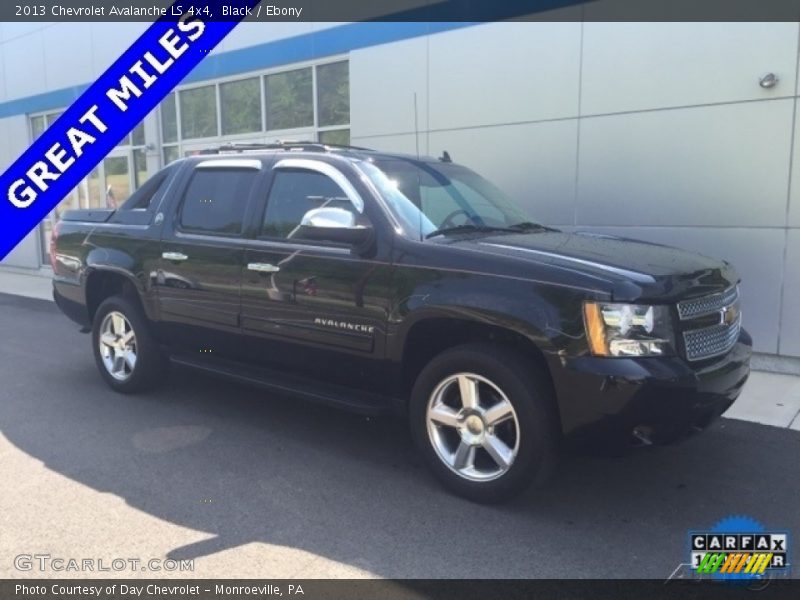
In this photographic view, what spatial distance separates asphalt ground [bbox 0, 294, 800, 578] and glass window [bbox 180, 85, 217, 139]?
801cm

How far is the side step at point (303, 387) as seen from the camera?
412 centimetres

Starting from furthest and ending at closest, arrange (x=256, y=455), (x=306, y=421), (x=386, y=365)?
(x=306, y=421) → (x=256, y=455) → (x=386, y=365)

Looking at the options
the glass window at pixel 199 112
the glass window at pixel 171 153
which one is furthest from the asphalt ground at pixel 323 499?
the glass window at pixel 171 153

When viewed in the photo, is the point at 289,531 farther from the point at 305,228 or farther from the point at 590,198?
the point at 590,198

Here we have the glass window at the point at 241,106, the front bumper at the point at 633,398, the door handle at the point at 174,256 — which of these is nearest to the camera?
the front bumper at the point at 633,398

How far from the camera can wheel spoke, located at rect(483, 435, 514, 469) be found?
142 inches

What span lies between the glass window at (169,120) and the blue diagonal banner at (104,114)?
150 mm

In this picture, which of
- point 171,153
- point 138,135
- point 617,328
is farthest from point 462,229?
point 138,135

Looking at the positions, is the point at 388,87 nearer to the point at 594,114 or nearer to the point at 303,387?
the point at 594,114

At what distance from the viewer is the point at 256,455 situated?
4.48 metres

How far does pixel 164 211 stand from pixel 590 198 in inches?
179

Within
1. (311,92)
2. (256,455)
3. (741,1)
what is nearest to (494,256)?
(256,455)

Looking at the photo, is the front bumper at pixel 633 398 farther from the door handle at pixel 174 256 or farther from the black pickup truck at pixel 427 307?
the door handle at pixel 174 256

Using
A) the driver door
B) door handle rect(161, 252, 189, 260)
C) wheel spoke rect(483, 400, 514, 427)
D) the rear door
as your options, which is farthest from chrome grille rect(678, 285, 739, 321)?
door handle rect(161, 252, 189, 260)
